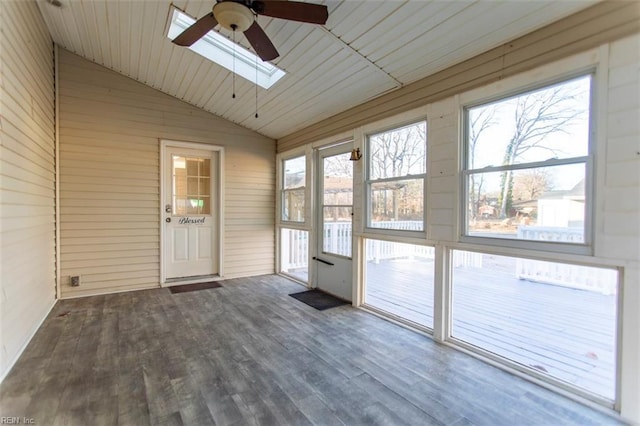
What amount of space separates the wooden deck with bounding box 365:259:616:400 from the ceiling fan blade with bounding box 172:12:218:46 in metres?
3.36

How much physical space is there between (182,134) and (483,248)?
4658 millimetres

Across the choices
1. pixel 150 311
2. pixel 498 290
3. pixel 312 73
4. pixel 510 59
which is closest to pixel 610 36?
pixel 510 59

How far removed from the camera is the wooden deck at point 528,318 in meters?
2.49

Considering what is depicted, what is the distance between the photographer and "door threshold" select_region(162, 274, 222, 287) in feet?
16.3

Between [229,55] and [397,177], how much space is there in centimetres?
254

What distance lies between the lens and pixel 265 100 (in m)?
4.43

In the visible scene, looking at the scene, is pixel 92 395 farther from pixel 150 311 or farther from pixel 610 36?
pixel 610 36

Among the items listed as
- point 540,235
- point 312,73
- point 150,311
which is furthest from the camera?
point 150,311

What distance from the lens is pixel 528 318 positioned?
10.9 ft

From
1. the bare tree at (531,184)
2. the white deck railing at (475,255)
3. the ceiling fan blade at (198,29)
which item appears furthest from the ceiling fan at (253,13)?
the white deck railing at (475,255)

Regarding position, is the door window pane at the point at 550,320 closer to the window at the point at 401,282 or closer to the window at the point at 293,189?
the window at the point at 401,282

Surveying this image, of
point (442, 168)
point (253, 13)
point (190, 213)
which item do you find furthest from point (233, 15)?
point (190, 213)

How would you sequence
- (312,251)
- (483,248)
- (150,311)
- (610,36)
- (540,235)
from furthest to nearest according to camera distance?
(312,251) → (150,311) → (483,248) → (540,235) → (610,36)

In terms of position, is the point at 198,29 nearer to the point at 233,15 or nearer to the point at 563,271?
the point at 233,15
